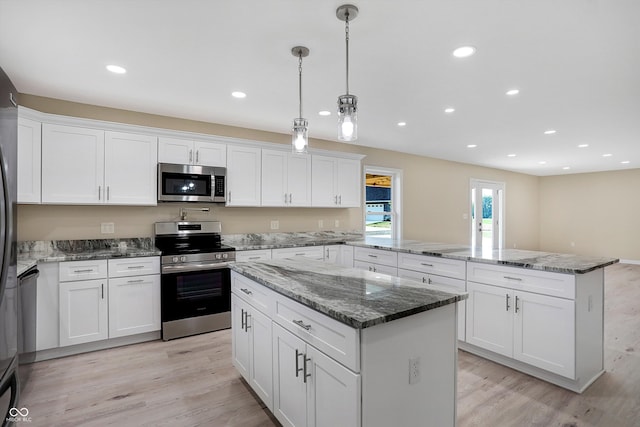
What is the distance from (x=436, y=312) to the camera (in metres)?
1.58

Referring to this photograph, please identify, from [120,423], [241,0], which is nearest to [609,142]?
[241,0]

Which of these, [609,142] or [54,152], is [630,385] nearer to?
[609,142]

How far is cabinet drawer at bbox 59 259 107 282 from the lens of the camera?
2973 millimetres

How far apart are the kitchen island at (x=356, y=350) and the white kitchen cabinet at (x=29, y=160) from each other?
2479mm

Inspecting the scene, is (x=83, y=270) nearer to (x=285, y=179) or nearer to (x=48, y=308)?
(x=48, y=308)

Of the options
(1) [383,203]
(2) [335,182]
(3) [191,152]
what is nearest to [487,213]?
(1) [383,203]

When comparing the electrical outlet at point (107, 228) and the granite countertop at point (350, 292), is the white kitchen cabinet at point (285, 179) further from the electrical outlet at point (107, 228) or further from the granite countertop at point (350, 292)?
the granite countertop at point (350, 292)

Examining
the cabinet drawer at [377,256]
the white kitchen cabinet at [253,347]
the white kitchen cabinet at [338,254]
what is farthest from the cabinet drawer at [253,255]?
the white kitchen cabinet at [253,347]

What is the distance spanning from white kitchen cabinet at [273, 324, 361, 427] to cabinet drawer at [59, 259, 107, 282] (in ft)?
7.28

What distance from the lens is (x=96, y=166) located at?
10.9 ft

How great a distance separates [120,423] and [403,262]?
9.08 ft

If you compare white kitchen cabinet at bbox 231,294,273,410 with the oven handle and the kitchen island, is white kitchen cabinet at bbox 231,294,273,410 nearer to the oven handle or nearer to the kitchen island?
the kitchen island

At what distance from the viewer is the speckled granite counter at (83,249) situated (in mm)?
3020

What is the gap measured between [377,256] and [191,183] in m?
2.38
